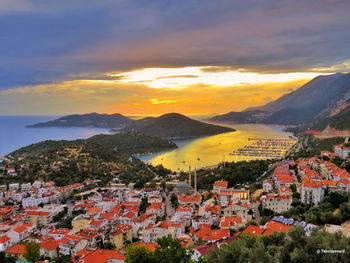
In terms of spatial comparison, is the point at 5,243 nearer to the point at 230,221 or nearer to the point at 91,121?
the point at 230,221

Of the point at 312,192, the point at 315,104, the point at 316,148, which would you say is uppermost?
the point at 315,104

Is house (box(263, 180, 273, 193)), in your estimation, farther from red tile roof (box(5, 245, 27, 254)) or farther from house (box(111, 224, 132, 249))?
red tile roof (box(5, 245, 27, 254))

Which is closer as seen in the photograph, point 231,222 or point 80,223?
point 231,222

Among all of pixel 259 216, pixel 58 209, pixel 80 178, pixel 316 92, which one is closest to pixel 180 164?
pixel 80 178

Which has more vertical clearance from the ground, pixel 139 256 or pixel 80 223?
pixel 139 256

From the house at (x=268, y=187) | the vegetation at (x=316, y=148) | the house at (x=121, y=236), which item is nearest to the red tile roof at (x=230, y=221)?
the house at (x=121, y=236)

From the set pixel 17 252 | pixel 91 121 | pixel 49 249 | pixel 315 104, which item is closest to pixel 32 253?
pixel 49 249
